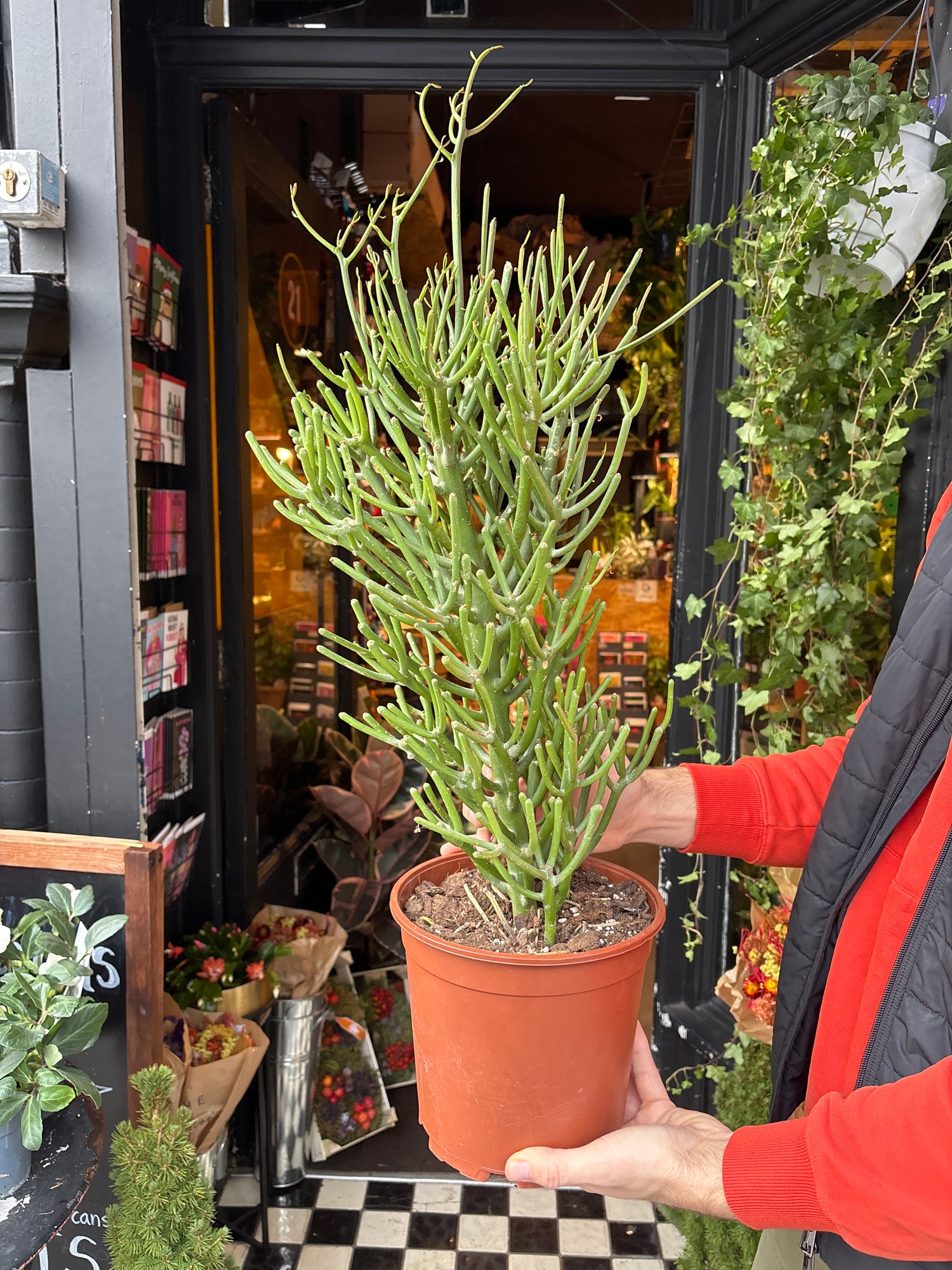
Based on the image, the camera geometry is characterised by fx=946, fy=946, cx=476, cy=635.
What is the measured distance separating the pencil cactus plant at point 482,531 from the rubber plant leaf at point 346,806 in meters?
2.18

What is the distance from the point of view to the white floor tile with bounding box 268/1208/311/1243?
243 cm

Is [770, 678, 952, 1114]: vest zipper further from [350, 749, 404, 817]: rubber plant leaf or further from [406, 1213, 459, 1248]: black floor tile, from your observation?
[350, 749, 404, 817]: rubber plant leaf

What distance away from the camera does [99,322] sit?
184cm

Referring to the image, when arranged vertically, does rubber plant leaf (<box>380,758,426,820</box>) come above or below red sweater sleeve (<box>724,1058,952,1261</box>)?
below

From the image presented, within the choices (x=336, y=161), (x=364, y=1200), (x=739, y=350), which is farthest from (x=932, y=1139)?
(x=336, y=161)

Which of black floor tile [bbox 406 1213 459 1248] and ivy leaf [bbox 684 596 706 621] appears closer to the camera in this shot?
ivy leaf [bbox 684 596 706 621]

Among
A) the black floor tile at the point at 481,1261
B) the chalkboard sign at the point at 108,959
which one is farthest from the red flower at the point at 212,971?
the black floor tile at the point at 481,1261

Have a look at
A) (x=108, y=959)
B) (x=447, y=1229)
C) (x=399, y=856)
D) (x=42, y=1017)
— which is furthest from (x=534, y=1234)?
(x=42, y=1017)

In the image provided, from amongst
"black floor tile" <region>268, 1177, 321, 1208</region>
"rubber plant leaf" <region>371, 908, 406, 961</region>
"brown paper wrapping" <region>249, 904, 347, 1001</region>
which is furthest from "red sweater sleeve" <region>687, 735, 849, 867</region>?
"rubber plant leaf" <region>371, 908, 406, 961</region>

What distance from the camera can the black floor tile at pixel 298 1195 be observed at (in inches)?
99.9

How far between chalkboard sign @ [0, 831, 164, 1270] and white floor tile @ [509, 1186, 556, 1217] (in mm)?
1143

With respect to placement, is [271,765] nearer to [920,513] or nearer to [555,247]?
[920,513]

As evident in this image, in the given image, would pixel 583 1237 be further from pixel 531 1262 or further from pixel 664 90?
pixel 664 90

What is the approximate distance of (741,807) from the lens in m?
1.17
